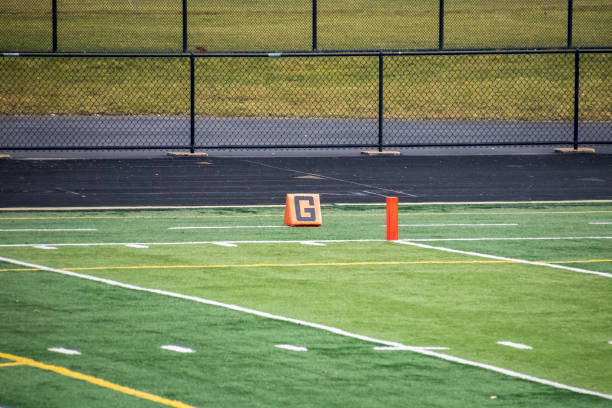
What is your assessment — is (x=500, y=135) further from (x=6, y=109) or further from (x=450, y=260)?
(x=450, y=260)

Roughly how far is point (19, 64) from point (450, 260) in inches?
868

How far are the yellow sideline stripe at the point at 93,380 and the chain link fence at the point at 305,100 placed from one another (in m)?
17.0

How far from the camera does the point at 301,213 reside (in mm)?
15180

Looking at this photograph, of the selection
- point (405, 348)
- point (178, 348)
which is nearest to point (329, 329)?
point (405, 348)

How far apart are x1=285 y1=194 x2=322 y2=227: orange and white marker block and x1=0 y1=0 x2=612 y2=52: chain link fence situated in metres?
16.6

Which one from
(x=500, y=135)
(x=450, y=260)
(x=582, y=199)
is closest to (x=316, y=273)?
(x=450, y=260)

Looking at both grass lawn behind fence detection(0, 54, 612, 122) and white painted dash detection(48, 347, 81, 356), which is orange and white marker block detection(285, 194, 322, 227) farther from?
grass lawn behind fence detection(0, 54, 612, 122)

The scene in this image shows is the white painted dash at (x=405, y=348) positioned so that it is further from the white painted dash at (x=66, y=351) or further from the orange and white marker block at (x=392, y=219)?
the orange and white marker block at (x=392, y=219)

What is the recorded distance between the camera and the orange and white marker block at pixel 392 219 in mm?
13812

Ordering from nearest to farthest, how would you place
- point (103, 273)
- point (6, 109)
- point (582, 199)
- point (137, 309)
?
1. point (137, 309)
2. point (103, 273)
3. point (582, 199)
4. point (6, 109)

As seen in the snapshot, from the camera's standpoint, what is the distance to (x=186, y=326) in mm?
9695

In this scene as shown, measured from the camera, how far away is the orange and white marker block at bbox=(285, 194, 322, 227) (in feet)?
49.6

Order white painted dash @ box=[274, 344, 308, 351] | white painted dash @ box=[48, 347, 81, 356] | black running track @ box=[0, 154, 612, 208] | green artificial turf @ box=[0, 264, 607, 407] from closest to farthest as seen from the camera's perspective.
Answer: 1. green artificial turf @ box=[0, 264, 607, 407]
2. white painted dash @ box=[48, 347, 81, 356]
3. white painted dash @ box=[274, 344, 308, 351]
4. black running track @ box=[0, 154, 612, 208]

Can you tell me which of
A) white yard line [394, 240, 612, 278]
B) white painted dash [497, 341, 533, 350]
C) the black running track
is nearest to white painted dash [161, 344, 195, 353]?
white painted dash [497, 341, 533, 350]
